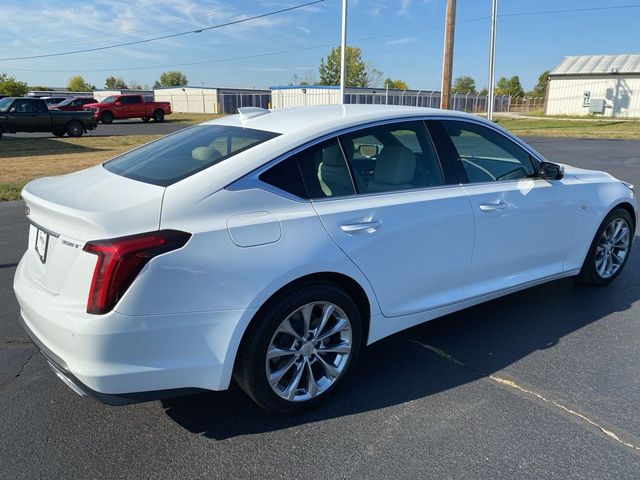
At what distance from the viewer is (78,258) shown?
2.45m

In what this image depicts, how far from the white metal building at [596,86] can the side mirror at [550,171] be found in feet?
158

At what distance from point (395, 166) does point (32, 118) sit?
77.3ft

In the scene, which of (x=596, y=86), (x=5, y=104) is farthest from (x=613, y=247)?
(x=596, y=86)

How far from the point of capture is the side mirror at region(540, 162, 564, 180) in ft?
13.3

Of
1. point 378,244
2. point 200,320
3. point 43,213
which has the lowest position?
point 200,320

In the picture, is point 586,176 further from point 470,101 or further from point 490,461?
point 470,101

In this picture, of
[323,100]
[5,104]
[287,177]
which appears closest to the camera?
[287,177]

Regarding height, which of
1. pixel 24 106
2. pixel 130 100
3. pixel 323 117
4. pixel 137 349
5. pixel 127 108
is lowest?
pixel 137 349

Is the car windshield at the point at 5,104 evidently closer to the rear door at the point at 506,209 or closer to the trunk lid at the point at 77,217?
the trunk lid at the point at 77,217

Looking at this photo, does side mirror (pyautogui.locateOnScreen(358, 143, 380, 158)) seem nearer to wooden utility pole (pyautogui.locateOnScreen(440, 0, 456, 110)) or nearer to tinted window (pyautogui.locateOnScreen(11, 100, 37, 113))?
wooden utility pole (pyautogui.locateOnScreen(440, 0, 456, 110))

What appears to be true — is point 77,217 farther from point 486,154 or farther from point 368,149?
point 486,154

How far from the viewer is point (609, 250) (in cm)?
490

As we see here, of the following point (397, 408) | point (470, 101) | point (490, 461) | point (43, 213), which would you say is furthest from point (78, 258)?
point (470, 101)

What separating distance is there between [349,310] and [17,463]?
1.82 metres
